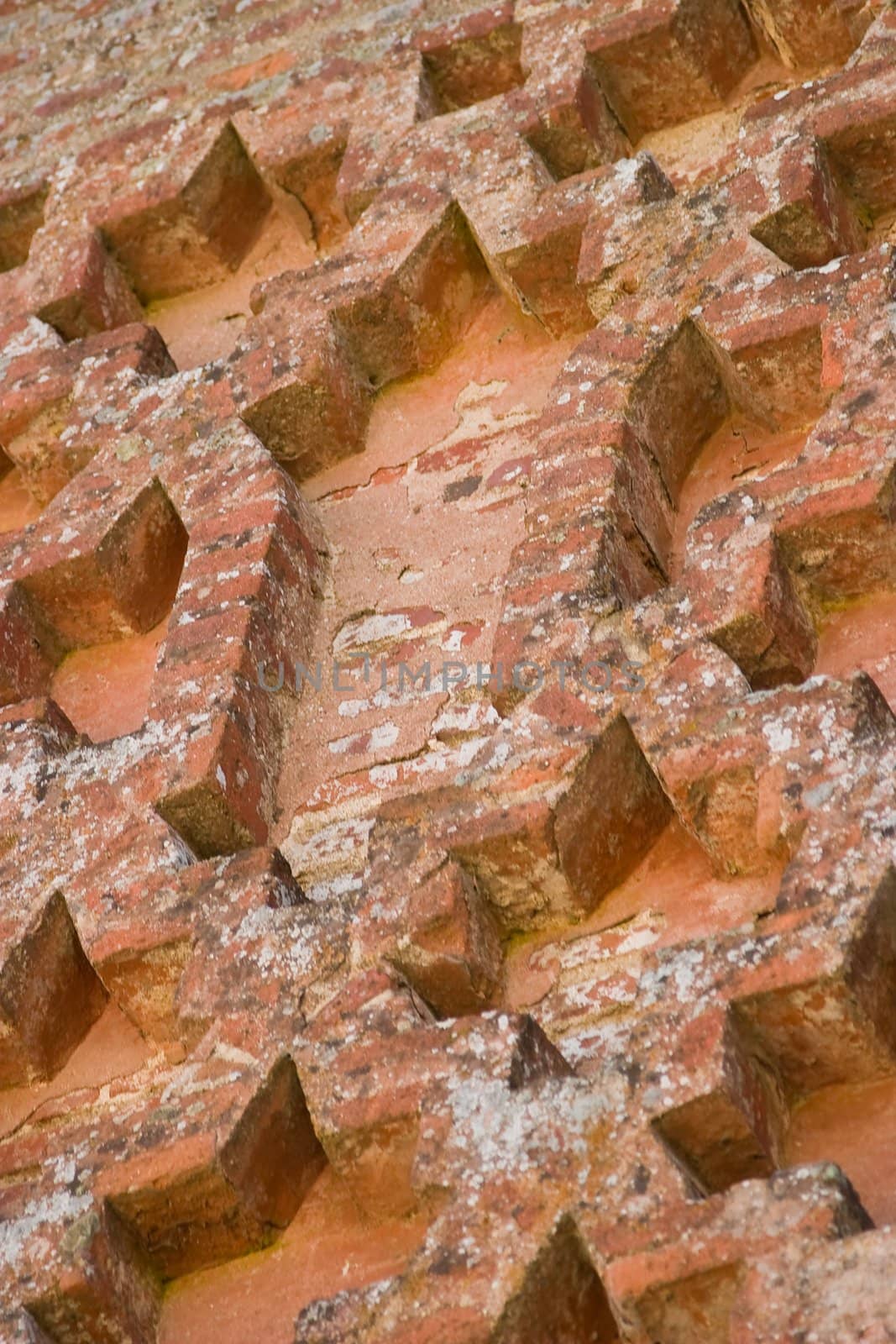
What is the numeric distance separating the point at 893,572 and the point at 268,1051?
1.39m

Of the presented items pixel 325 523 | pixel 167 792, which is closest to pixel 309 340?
pixel 325 523

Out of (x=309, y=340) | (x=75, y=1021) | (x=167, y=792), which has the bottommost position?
(x=75, y=1021)

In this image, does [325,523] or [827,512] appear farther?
[325,523]

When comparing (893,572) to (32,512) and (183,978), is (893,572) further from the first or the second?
(32,512)

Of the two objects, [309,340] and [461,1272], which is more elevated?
[309,340]

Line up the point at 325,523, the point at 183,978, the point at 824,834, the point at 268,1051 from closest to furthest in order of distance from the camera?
the point at 824,834, the point at 268,1051, the point at 183,978, the point at 325,523

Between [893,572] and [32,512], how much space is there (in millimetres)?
2452

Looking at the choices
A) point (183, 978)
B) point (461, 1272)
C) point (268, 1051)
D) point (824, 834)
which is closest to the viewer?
point (461, 1272)

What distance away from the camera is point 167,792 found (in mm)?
3943

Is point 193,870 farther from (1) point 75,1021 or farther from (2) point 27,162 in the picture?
(2) point 27,162

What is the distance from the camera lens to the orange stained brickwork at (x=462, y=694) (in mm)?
3035

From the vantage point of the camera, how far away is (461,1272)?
9.68 ft

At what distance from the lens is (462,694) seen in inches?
157

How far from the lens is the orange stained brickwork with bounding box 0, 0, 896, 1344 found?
3.04 meters
